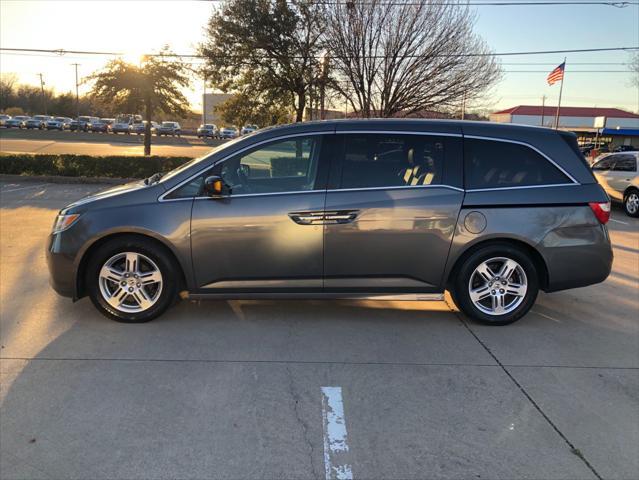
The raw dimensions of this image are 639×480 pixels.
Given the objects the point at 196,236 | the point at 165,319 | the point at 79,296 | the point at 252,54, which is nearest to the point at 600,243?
the point at 196,236

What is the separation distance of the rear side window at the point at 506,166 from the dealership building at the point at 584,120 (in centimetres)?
6618

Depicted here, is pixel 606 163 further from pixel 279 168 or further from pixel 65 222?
pixel 65 222

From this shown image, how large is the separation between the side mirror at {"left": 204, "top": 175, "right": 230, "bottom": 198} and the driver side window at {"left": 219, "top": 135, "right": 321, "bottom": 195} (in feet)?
0.41

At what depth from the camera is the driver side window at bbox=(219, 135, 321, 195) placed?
435 centimetres

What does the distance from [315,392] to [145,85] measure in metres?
17.2

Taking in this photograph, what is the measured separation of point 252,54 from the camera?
21547 mm

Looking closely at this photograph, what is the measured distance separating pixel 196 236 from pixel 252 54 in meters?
19.2

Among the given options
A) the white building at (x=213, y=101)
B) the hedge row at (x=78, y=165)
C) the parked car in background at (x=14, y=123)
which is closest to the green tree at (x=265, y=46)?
the white building at (x=213, y=101)

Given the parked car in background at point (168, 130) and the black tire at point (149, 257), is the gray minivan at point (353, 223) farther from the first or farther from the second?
the parked car in background at point (168, 130)

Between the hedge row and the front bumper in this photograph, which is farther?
the hedge row

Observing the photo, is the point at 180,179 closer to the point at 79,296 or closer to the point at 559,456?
the point at 79,296

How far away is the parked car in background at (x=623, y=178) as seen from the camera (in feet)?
40.1

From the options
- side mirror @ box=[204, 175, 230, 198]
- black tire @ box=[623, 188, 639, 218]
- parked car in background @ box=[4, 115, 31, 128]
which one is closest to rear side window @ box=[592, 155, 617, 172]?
black tire @ box=[623, 188, 639, 218]

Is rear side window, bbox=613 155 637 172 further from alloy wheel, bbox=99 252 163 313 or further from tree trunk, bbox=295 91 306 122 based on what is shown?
tree trunk, bbox=295 91 306 122
